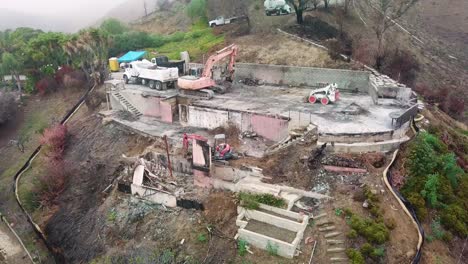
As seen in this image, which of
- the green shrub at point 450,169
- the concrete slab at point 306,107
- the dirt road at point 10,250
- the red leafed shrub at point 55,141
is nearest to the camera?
the green shrub at point 450,169

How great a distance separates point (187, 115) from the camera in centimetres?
2227

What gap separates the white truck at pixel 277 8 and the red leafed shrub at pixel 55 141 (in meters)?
18.8

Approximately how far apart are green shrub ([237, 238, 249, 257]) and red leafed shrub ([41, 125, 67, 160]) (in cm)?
1278

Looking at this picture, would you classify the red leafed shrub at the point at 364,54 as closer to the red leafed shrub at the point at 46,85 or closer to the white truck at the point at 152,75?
the white truck at the point at 152,75

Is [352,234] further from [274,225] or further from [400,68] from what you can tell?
[400,68]

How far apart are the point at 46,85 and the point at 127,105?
10781mm

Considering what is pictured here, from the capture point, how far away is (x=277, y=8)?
109ft

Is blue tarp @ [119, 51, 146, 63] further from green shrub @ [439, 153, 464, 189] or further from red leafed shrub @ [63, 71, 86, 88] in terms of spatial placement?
green shrub @ [439, 153, 464, 189]

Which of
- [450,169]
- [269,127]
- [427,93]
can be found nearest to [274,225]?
[269,127]

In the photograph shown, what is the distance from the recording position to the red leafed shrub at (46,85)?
31016 millimetres

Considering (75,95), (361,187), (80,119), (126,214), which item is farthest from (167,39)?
(361,187)

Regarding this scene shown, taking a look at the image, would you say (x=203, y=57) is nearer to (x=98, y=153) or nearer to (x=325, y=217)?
(x=98, y=153)

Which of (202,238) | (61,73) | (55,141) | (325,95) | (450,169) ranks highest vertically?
(61,73)

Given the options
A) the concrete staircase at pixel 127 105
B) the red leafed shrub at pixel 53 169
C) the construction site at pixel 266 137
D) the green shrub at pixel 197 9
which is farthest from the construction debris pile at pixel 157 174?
the green shrub at pixel 197 9
